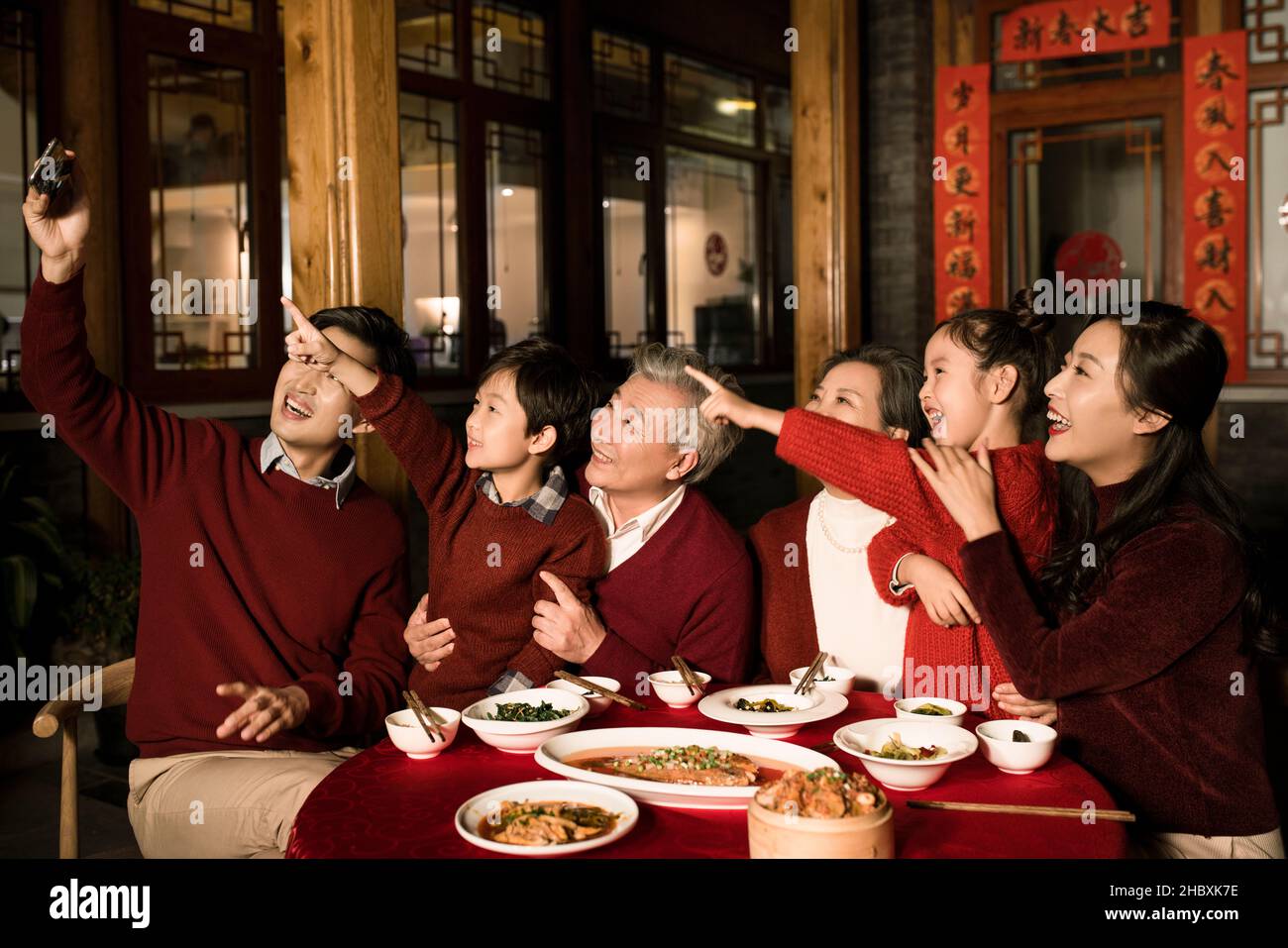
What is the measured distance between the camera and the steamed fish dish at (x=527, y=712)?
2.08 metres

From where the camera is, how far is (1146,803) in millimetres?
2078

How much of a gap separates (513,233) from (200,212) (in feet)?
7.54

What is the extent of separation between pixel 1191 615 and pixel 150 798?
1996 mm

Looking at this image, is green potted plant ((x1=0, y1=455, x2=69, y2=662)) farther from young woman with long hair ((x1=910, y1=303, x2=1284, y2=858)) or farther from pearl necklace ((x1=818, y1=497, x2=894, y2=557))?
young woman with long hair ((x1=910, y1=303, x2=1284, y2=858))

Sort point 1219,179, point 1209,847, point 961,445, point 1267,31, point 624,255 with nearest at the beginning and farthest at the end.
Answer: point 1209,847, point 961,445, point 1267,31, point 1219,179, point 624,255

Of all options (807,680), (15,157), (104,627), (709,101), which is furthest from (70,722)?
(709,101)

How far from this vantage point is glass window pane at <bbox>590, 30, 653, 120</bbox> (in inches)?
320

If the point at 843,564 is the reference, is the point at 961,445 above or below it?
above

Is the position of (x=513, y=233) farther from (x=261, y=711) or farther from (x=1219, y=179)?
(x=261, y=711)

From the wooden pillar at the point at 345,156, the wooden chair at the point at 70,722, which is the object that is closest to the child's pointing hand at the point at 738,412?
the wooden pillar at the point at 345,156

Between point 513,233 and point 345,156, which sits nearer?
point 345,156

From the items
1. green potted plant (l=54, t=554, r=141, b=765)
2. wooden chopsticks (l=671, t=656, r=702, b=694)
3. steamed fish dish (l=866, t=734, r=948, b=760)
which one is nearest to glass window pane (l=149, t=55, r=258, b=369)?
green potted plant (l=54, t=554, r=141, b=765)

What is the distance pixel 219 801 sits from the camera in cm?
234
